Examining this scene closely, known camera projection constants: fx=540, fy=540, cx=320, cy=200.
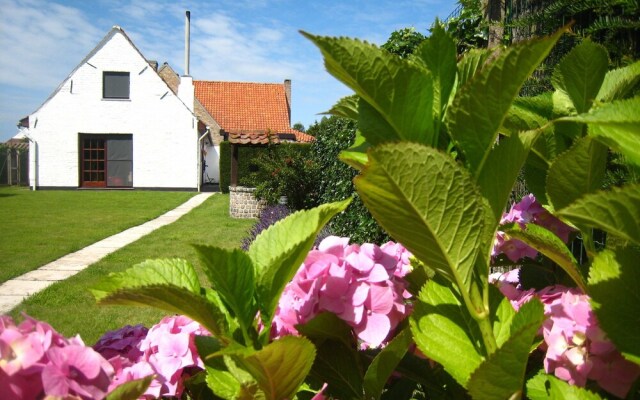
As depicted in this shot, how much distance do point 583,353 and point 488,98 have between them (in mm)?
321

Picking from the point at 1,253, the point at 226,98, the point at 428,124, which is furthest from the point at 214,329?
the point at 226,98

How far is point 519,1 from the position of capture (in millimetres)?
2951

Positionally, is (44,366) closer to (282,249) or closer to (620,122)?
(282,249)

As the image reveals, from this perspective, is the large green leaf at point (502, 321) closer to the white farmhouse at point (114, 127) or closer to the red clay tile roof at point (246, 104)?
the white farmhouse at point (114, 127)

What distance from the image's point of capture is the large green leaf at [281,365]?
56cm

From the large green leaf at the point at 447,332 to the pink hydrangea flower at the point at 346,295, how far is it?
7 cm

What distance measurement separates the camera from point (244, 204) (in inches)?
576

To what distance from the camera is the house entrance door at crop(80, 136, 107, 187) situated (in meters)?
23.2

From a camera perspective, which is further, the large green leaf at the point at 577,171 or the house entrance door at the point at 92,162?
the house entrance door at the point at 92,162

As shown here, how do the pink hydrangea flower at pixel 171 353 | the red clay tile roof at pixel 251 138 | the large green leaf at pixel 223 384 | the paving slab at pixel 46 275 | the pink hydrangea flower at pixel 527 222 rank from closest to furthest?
the large green leaf at pixel 223 384
the pink hydrangea flower at pixel 171 353
the pink hydrangea flower at pixel 527 222
the paving slab at pixel 46 275
the red clay tile roof at pixel 251 138

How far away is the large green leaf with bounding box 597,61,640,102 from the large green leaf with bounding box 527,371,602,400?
382mm

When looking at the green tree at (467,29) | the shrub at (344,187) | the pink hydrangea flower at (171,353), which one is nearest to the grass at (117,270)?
the pink hydrangea flower at (171,353)

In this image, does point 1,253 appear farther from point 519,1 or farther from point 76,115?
point 76,115

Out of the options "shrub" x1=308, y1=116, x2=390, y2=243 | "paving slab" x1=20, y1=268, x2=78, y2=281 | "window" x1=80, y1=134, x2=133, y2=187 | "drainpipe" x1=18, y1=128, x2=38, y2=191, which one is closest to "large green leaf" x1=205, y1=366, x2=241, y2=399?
"shrub" x1=308, y1=116, x2=390, y2=243
